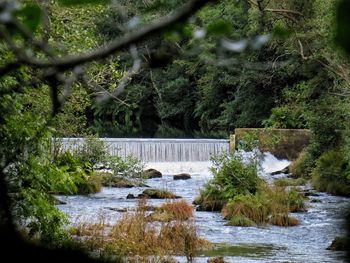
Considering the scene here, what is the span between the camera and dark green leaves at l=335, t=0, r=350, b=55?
0.58 metres

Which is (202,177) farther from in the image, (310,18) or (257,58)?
(257,58)

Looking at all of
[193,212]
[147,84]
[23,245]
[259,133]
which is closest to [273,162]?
[259,133]

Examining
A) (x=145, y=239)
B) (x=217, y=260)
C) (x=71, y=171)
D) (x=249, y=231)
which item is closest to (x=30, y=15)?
(x=71, y=171)

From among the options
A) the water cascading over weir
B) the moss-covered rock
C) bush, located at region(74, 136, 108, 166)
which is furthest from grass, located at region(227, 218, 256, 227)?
the water cascading over weir

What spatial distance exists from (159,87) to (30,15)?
4297 centimetres

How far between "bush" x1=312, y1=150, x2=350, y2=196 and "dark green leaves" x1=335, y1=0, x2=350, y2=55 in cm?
1860

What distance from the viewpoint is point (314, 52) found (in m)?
20.5

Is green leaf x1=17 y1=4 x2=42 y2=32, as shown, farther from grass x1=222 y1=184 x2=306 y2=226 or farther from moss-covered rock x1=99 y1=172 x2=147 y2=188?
moss-covered rock x1=99 y1=172 x2=147 y2=188

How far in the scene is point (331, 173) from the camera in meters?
20.1

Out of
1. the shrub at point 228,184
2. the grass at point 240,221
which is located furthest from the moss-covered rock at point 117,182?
the grass at point 240,221

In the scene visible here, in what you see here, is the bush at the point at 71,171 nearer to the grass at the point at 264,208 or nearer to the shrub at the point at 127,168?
the grass at the point at 264,208

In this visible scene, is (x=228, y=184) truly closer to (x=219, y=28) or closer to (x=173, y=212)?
(x=173, y=212)

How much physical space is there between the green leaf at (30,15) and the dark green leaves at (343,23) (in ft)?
1.09

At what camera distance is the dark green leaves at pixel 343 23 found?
58cm
